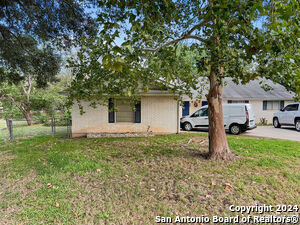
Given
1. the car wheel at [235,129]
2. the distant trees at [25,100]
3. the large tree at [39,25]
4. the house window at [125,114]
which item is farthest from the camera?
the distant trees at [25,100]

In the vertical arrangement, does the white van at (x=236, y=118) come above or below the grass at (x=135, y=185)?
above

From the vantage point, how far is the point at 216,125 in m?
5.48

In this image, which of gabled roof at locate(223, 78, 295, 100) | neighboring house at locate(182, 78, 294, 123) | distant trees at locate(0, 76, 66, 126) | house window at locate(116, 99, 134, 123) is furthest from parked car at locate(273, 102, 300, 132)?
distant trees at locate(0, 76, 66, 126)

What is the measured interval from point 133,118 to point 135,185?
6.86m

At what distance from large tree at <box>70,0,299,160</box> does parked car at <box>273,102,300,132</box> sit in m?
9.88

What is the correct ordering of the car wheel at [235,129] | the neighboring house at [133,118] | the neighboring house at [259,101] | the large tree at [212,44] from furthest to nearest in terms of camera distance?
the neighboring house at [259,101], the car wheel at [235,129], the neighboring house at [133,118], the large tree at [212,44]

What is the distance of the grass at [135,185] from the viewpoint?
305 centimetres

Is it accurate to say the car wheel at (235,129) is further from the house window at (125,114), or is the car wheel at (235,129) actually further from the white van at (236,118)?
the house window at (125,114)

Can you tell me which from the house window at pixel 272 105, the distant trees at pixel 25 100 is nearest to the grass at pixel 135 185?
the house window at pixel 272 105

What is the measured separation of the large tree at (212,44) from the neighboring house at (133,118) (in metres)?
3.61

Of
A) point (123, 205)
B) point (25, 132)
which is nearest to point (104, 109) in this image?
point (25, 132)

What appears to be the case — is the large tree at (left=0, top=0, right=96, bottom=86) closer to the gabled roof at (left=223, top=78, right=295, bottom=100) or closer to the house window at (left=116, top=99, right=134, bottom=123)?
the house window at (left=116, top=99, right=134, bottom=123)

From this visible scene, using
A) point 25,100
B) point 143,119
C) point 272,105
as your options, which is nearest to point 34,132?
point 143,119

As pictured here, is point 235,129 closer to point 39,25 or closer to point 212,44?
point 212,44
